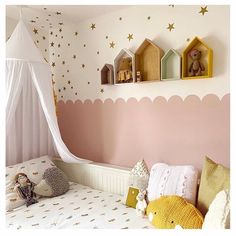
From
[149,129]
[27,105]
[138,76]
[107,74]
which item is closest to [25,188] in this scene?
[27,105]

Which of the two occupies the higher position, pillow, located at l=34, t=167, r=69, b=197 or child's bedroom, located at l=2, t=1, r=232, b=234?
child's bedroom, located at l=2, t=1, r=232, b=234

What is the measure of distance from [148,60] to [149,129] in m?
0.67

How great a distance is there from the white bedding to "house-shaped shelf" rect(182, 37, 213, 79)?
125 cm

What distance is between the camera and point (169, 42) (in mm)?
2521

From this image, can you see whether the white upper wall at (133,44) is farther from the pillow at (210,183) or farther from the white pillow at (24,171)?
the white pillow at (24,171)

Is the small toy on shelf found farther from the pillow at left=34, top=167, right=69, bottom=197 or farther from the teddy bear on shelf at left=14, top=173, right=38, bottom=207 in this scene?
the teddy bear on shelf at left=14, top=173, right=38, bottom=207

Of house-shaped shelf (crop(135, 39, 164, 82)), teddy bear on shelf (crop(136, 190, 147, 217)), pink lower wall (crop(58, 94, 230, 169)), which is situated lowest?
teddy bear on shelf (crop(136, 190, 147, 217))

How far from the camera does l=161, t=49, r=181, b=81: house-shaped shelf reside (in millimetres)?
2453

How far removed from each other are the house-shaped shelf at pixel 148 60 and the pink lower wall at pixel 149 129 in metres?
0.23

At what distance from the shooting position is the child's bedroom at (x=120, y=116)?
7.21 feet

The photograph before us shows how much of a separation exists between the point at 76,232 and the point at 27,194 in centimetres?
189

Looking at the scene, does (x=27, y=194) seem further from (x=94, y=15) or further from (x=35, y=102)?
(x=94, y=15)

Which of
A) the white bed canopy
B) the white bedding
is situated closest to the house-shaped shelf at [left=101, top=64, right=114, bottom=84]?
the white bed canopy
